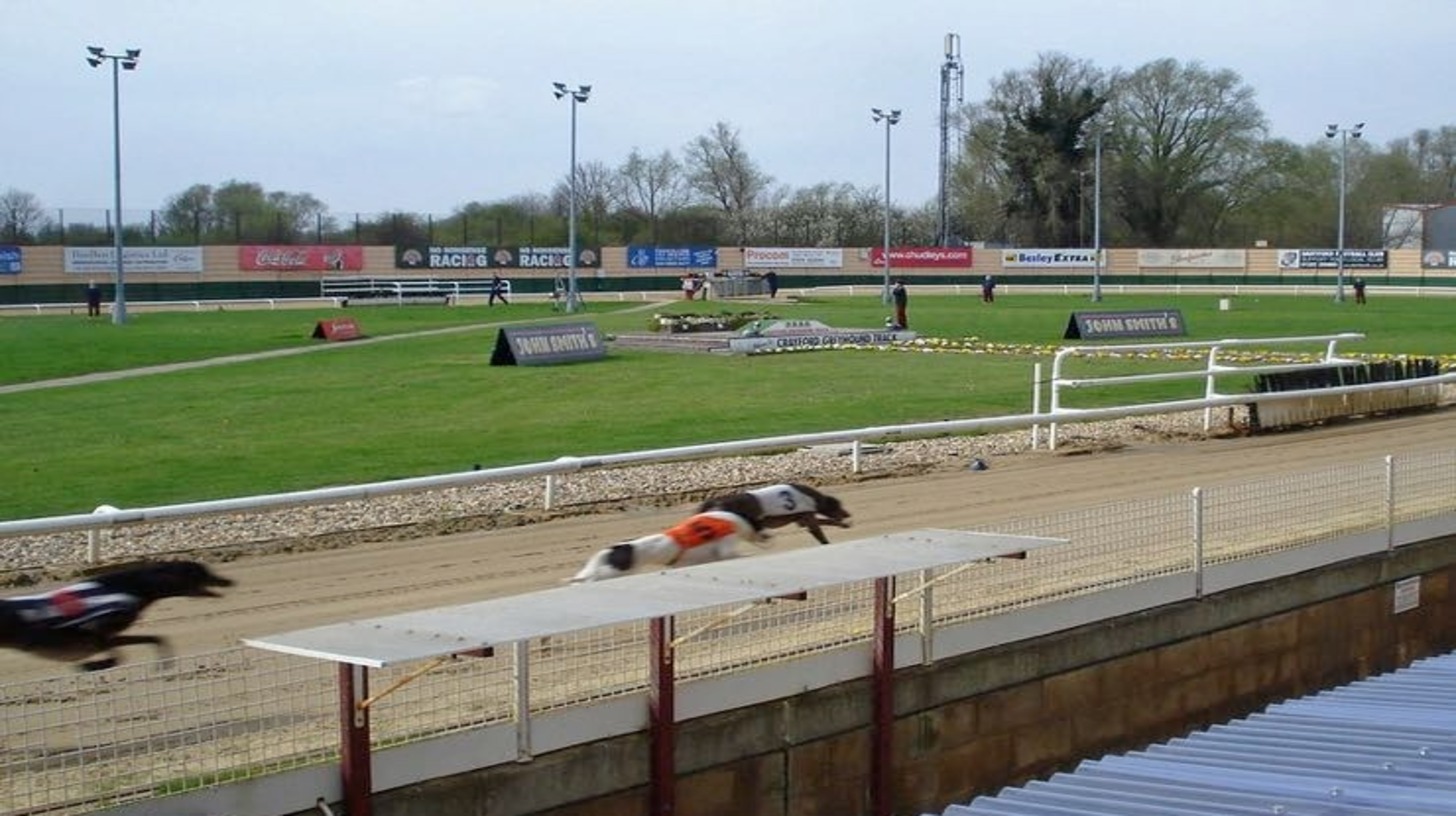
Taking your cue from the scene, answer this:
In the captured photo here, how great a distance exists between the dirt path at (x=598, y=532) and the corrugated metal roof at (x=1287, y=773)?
3.09m

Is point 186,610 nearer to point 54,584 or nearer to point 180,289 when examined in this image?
point 54,584

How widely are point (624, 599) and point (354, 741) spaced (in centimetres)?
129

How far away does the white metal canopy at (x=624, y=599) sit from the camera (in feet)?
23.0

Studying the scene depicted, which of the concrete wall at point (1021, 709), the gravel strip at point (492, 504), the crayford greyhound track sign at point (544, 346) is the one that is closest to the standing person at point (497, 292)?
the crayford greyhound track sign at point (544, 346)

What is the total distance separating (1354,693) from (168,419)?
1905cm

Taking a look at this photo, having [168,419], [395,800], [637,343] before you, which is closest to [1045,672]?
[395,800]

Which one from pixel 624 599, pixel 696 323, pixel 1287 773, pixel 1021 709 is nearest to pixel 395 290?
pixel 696 323

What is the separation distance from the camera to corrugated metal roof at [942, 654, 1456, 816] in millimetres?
7738

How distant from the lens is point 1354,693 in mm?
11148

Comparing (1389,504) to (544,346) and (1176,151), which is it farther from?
(1176,151)

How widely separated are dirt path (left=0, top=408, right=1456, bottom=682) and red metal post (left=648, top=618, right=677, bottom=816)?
2.98 metres

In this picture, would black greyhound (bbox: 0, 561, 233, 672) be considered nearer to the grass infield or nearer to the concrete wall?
the concrete wall

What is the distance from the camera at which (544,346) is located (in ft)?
116

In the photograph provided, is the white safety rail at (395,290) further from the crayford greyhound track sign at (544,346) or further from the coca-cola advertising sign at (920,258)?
the crayford greyhound track sign at (544,346)
